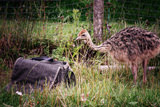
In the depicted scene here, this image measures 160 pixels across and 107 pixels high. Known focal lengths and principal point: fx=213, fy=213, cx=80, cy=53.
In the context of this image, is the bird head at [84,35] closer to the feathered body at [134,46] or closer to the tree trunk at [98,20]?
the feathered body at [134,46]

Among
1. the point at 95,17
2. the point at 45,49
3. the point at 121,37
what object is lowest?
the point at 45,49

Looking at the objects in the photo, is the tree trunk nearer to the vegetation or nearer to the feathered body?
the vegetation

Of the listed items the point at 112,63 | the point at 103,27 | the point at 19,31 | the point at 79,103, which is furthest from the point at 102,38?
the point at 79,103

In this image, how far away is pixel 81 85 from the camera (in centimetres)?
377

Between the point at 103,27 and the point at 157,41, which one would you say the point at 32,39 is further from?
the point at 157,41

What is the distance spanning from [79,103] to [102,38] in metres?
3.12

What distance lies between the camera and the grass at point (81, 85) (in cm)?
334

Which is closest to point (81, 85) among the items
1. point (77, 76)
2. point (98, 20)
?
point (77, 76)

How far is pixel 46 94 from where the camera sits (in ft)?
11.1

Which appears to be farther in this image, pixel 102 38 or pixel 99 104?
pixel 102 38

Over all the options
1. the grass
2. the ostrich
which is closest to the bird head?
the grass

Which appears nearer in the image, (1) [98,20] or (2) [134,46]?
(2) [134,46]

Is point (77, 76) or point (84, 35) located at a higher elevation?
point (84, 35)

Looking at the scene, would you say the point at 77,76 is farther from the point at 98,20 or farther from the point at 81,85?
the point at 98,20
